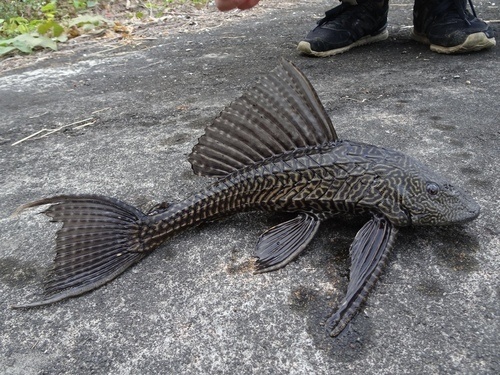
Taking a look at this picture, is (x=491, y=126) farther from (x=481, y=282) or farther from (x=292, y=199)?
(x=292, y=199)

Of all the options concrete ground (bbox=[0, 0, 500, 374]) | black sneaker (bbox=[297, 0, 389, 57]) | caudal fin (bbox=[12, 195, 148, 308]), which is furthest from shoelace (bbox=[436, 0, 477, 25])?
caudal fin (bbox=[12, 195, 148, 308])

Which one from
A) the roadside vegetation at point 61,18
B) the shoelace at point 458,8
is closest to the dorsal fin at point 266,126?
the shoelace at point 458,8

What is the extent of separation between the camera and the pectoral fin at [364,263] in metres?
1.52

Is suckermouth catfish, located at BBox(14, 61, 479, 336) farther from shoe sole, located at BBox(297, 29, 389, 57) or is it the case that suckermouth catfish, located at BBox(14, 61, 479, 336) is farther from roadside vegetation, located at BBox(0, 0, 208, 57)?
roadside vegetation, located at BBox(0, 0, 208, 57)

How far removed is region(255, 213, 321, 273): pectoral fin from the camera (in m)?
1.77

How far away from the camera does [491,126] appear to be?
2.76 m

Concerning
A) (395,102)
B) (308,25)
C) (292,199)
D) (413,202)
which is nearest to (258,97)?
(292,199)

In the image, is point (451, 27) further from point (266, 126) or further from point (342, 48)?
point (266, 126)

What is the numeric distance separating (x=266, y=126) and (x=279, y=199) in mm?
338

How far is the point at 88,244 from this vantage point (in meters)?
1.74

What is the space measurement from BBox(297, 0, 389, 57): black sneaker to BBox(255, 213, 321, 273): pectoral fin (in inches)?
111

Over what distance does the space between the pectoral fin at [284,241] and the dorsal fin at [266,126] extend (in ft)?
1.07

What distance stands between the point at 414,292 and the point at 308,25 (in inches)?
180

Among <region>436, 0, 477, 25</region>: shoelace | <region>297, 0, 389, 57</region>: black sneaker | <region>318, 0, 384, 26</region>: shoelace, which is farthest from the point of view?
<region>318, 0, 384, 26</region>: shoelace
